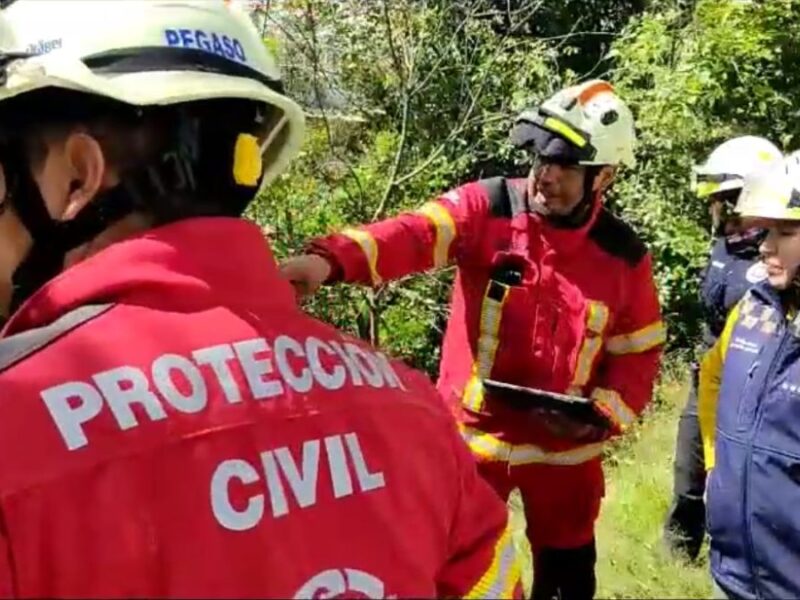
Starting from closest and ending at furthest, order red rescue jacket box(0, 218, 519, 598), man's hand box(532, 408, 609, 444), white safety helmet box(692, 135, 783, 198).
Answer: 1. red rescue jacket box(0, 218, 519, 598)
2. man's hand box(532, 408, 609, 444)
3. white safety helmet box(692, 135, 783, 198)

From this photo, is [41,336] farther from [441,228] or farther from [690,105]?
[690,105]

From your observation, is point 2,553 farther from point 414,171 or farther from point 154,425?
point 414,171

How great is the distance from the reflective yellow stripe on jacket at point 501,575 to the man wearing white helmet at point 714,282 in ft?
12.6

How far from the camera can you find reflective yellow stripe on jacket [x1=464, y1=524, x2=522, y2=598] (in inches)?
62.4

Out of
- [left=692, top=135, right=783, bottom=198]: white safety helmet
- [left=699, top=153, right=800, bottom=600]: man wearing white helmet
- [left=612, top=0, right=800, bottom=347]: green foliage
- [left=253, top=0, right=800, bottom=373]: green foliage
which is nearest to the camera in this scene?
[left=699, top=153, right=800, bottom=600]: man wearing white helmet

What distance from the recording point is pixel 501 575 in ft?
5.29

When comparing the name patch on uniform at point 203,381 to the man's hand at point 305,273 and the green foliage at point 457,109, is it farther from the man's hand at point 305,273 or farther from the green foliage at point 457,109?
the green foliage at point 457,109

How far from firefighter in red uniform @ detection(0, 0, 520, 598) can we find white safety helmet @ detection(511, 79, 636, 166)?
259cm

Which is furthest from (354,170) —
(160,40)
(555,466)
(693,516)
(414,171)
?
(160,40)

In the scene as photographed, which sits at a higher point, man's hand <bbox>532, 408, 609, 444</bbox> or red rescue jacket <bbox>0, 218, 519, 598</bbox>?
red rescue jacket <bbox>0, 218, 519, 598</bbox>

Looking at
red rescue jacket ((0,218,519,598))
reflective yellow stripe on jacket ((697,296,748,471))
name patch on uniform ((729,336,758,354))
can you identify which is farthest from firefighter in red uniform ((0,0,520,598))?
reflective yellow stripe on jacket ((697,296,748,471))

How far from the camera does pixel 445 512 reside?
1.47 m

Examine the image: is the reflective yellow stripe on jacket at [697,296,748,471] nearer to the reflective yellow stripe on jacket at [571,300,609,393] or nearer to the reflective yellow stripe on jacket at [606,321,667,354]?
the reflective yellow stripe on jacket at [606,321,667,354]

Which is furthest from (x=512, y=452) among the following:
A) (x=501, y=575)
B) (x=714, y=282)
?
(x=501, y=575)
